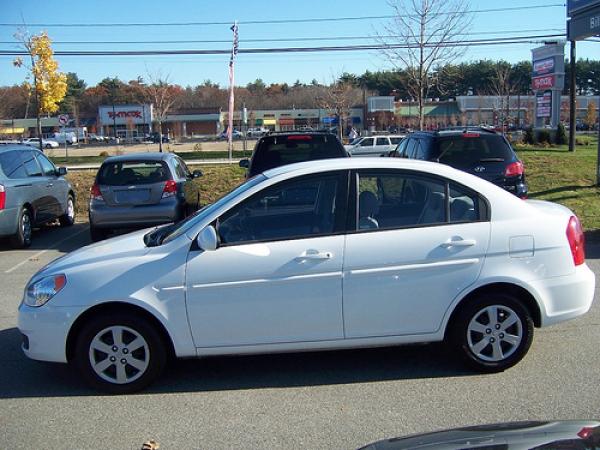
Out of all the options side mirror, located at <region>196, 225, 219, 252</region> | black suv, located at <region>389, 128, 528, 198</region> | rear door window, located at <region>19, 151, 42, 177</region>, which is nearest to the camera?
side mirror, located at <region>196, 225, 219, 252</region>

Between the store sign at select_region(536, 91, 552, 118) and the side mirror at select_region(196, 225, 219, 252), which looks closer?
the side mirror at select_region(196, 225, 219, 252)

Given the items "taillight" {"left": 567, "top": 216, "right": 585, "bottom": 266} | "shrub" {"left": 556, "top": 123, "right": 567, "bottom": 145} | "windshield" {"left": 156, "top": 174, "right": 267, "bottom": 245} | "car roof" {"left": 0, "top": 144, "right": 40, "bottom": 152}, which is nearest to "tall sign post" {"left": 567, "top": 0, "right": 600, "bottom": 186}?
"taillight" {"left": 567, "top": 216, "right": 585, "bottom": 266}

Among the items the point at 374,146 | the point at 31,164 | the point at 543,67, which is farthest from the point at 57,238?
the point at 543,67

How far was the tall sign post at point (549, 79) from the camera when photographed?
36812 millimetres

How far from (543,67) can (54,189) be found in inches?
1364

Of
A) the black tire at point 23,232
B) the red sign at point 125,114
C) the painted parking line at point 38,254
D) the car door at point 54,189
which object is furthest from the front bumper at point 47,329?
the red sign at point 125,114

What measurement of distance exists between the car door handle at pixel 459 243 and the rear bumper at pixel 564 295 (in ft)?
1.87

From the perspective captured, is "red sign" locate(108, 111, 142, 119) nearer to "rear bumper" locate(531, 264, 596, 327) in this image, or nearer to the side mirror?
the side mirror

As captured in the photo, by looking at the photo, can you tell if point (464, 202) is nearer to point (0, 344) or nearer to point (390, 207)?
point (390, 207)

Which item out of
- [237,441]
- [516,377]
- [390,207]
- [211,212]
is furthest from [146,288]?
[516,377]

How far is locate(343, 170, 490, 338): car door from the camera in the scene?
14.4 ft

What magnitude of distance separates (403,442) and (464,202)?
2.54m

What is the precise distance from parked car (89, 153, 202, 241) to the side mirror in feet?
19.8

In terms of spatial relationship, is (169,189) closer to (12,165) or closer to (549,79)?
(12,165)
